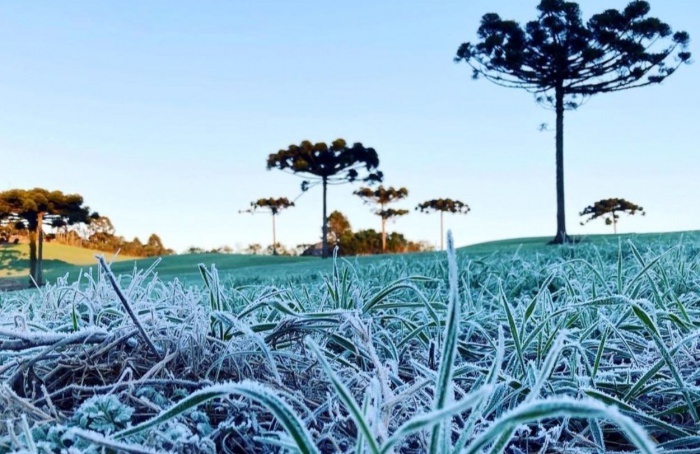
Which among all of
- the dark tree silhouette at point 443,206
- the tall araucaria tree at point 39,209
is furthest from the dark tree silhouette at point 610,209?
the tall araucaria tree at point 39,209

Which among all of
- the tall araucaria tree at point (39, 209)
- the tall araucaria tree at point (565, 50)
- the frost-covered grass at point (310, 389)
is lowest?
the frost-covered grass at point (310, 389)

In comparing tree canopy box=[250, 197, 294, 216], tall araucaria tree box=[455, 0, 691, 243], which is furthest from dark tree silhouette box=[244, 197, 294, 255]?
tall araucaria tree box=[455, 0, 691, 243]

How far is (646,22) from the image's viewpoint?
15367 millimetres

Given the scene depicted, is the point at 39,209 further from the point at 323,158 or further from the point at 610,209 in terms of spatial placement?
the point at 610,209

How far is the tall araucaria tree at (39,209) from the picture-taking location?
20.7 meters

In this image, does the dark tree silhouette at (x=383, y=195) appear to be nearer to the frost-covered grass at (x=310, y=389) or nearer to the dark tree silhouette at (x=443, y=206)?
the dark tree silhouette at (x=443, y=206)

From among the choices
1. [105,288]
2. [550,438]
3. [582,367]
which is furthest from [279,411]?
[105,288]

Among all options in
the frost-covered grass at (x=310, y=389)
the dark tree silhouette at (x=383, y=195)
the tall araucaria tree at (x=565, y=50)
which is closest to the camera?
the frost-covered grass at (x=310, y=389)

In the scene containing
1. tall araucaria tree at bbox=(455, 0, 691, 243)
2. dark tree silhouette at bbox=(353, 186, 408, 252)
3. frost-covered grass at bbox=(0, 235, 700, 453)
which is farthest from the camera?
dark tree silhouette at bbox=(353, 186, 408, 252)

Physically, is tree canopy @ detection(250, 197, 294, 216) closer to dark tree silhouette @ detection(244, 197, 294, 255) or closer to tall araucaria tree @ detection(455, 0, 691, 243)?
dark tree silhouette @ detection(244, 197, 294, 255)

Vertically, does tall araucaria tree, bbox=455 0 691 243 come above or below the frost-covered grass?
above

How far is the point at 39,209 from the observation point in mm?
21141

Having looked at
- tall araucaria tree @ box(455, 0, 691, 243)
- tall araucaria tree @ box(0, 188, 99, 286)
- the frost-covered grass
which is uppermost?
tall araucaria tree @ box(455, 0, 691, 243)

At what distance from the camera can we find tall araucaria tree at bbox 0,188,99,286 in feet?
67.8
